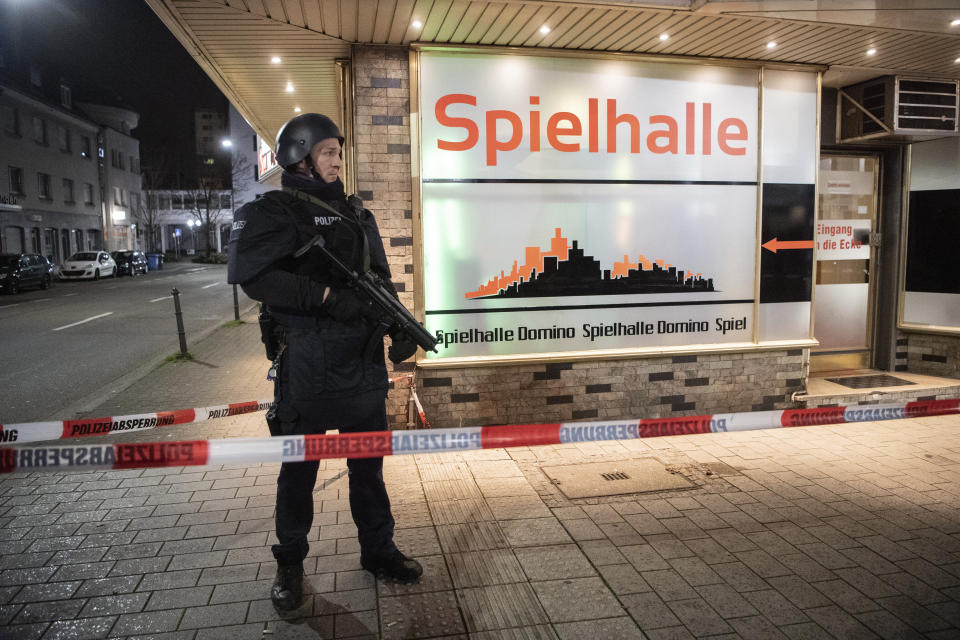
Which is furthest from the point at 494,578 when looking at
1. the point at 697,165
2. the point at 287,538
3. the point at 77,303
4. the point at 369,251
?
the point at 77,303

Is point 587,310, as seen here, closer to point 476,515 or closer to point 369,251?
point 476,515

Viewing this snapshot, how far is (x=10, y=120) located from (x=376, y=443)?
39561 mm

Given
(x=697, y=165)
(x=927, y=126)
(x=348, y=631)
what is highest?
(x=927, y=126)

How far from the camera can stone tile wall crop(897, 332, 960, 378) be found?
24.1ft

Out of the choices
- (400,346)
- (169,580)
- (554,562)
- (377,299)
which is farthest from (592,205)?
(169,580)

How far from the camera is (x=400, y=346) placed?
3.39 m

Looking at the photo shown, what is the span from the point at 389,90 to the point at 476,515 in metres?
3.67

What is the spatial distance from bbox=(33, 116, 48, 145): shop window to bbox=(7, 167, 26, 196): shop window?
275cm

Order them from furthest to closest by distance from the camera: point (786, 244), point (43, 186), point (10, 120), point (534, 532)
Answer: point (43, 186) < point (10, 120) < point (786, 244) < point (534, 532)

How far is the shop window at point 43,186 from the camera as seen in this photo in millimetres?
35250

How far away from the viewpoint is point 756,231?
645 cm

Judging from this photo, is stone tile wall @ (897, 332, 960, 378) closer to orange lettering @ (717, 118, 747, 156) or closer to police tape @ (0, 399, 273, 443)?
orange lettering @ (717, 118, 747, 156)

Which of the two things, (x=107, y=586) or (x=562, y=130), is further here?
(x=562, y=130)

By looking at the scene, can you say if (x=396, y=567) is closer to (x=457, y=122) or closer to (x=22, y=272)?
(x=457, y=122)
